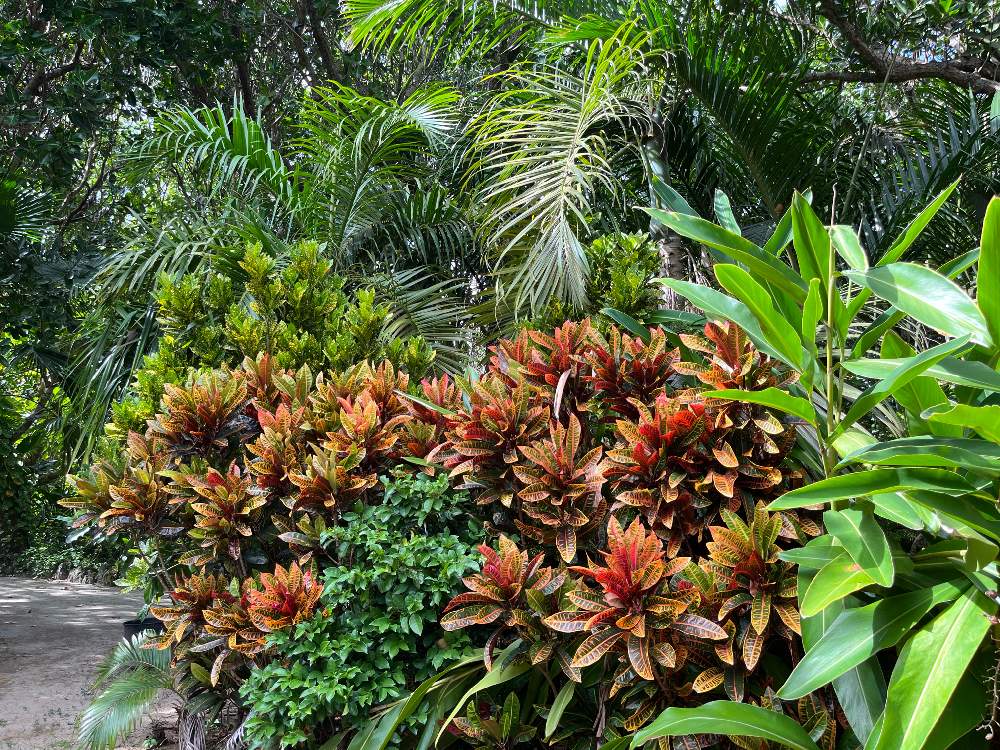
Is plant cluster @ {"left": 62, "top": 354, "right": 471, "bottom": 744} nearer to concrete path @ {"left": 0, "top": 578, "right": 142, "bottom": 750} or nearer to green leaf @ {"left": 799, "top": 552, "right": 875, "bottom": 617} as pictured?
green leaf @ {"left": 799, "top": 552, "right": 875, "bottom": 617}

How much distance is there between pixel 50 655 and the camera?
554 centimetres

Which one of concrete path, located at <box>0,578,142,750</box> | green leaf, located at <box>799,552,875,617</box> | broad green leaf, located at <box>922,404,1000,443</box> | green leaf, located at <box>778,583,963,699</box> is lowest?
concrete path, located at <box>0,578,142,750</box>

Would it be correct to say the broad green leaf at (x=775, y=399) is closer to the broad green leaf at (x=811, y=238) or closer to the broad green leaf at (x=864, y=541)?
the broad green leaf at (x=864, y=541)

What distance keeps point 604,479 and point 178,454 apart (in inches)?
58.4

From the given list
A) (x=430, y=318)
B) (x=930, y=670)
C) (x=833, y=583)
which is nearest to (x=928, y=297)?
(x=833, y=583)

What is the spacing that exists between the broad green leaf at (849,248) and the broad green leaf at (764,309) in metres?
0.20

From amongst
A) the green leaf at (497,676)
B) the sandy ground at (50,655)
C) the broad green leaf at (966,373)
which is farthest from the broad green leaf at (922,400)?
the sandy ground at (50,655)

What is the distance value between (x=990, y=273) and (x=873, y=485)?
446 millimetres

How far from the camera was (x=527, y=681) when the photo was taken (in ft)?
7.22

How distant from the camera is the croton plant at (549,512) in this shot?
5.84 ft

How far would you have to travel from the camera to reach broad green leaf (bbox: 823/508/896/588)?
1.39 metres

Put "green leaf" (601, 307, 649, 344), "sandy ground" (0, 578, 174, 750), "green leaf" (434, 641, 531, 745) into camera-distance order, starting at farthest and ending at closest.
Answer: "sandy ground" (0, 578, 174, 750), "green leaf" (601, 307, 649, 344), "green leaf" (434, 641, 531, 745)

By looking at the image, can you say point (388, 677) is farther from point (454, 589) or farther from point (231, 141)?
point (231, 141)

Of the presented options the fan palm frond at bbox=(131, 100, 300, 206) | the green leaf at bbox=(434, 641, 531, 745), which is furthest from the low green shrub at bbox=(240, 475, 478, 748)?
the fan palm frond at bbox=(131, 100, 300, 206)
